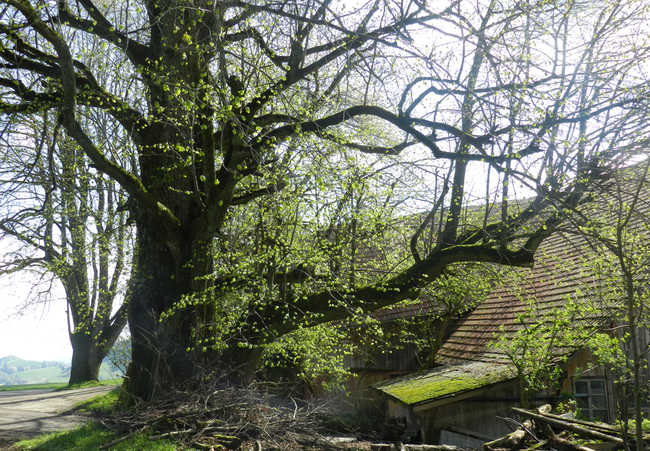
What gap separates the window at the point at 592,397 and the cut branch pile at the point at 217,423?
514 centimetres

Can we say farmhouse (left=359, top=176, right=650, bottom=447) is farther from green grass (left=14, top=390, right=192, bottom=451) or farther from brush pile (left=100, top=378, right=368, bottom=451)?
green grass (left=14, top=390, right=192, bottom=451)

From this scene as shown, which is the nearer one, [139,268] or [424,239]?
[139,268]

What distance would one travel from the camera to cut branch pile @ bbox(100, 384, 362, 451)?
7.01 m

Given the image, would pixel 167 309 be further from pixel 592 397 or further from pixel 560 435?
pixel 592 397

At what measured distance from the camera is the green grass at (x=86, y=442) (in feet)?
21.1

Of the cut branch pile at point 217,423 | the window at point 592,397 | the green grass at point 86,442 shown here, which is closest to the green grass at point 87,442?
the green grass at point 86,442

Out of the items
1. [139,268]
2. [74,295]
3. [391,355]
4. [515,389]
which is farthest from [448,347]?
[74,295]

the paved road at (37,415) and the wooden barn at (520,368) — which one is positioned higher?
the wooden barn at (520,368)

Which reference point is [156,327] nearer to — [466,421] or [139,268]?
[139,268]

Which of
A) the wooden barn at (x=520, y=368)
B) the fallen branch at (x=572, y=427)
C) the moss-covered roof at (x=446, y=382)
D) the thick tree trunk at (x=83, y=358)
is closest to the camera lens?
the fallen branch at (x=572, y=427)

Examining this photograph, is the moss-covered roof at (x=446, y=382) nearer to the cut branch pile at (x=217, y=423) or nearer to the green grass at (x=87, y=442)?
the cut branch pile at (x=217, y=423)

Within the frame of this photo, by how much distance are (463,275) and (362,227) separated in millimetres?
2390

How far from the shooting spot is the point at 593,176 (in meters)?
6.37

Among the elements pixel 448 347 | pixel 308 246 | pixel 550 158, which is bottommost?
pixel 448 347
